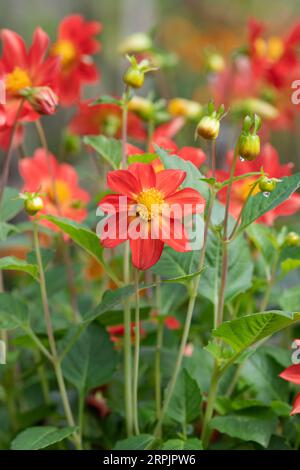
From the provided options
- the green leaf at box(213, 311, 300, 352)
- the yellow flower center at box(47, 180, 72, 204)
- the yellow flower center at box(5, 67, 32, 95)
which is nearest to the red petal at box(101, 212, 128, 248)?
the green leaf at box(213, 311, 300, 352)

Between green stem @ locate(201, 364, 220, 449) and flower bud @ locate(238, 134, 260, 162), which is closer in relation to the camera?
flower bud @ locate(238, 134, 260, 162)

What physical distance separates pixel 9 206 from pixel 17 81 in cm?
12

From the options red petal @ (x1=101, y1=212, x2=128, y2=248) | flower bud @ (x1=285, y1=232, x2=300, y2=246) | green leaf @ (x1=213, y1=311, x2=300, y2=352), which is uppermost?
red petal @ (x1=101, y1=212, x2=128, y2=248)

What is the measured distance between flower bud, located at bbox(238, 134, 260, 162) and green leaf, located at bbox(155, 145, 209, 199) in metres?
0.05

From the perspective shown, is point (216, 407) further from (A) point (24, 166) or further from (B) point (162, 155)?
(A) point (24, 166)

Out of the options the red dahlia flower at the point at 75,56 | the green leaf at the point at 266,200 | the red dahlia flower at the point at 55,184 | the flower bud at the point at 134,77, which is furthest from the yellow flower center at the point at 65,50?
the green leaf at the point at 266,200

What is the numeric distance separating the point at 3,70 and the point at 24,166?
167 mm

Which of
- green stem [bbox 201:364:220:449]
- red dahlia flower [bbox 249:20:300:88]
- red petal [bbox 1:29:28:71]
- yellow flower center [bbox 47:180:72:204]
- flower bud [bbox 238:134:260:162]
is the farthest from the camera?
red dahlia flower [bbox 249:20:300:88]

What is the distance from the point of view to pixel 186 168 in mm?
662

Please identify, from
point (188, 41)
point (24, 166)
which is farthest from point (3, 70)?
point (188, 41)

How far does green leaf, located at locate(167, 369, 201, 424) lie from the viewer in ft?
2.37

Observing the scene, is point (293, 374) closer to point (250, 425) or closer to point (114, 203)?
point (250, 425)

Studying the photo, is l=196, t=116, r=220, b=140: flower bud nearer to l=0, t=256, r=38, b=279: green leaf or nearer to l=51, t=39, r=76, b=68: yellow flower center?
l=0, t=256, r=38, b=279: green leaf
